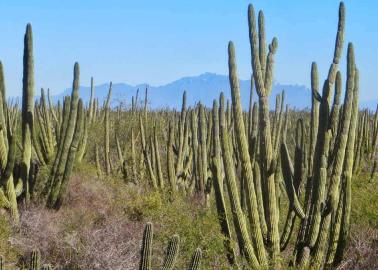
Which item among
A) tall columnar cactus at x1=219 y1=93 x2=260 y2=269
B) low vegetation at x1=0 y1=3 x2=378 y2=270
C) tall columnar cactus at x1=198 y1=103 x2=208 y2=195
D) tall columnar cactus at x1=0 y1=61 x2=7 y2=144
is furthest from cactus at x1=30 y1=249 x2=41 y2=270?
tall columnar cactus at x1=198 y1=103 x2=208 y2=195

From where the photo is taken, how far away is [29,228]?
8.36m

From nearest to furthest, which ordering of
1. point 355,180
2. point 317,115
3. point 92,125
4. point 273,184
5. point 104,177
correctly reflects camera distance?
point 273,184 < point 317,115 < point 355,180 < point 104,177 < point 92,125

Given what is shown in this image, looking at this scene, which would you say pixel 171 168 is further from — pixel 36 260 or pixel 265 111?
pixel 36 260

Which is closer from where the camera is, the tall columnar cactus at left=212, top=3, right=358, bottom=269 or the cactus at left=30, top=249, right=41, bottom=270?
the cactus at left=30, top=249, right=41, bottom=270

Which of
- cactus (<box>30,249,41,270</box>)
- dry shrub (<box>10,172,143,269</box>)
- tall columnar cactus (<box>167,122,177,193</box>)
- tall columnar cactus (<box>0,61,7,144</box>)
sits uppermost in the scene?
tall columnar cactus (<box>0,61,7,144</box>)

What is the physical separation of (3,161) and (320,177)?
4155 mm

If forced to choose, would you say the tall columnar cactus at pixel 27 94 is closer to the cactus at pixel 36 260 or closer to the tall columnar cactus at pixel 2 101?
the tall columnar cactus at pixel 2 101

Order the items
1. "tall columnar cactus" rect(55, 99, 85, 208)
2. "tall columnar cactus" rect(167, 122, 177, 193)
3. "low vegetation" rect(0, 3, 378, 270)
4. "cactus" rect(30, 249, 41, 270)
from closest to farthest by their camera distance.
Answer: "cactus" rect(30, 249, 41, 270) < "low vegetation" rect(0, 3, 378, 270) < "tall columnar cactus" rect(55, 99, 85, 208) < "tall columnar cactus" rect(167, 122, 177, 193)

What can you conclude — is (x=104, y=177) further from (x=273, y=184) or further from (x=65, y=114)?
(x=273, y=184)

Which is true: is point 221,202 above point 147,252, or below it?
above

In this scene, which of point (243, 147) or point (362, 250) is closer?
point (243, 147)

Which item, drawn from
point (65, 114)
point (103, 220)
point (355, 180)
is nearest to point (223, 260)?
point (103, 220)

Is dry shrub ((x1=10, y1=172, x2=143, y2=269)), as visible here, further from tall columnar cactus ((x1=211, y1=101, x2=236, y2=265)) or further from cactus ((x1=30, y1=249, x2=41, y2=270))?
cactus ((x1=30, y1=249, x2=41, y2=270))

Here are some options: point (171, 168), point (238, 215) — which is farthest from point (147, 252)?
point (171, 168)
